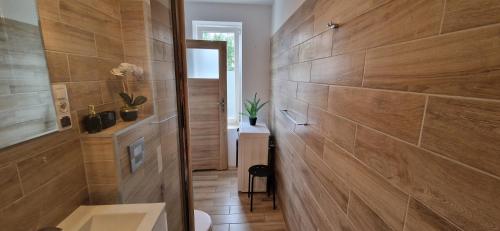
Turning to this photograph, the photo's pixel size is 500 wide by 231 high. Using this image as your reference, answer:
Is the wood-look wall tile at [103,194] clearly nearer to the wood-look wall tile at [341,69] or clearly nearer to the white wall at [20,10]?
the white wall at [20,10]

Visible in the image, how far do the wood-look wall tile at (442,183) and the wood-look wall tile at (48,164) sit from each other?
1.15 m

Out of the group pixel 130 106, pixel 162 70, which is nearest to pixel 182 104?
pixel 162 70

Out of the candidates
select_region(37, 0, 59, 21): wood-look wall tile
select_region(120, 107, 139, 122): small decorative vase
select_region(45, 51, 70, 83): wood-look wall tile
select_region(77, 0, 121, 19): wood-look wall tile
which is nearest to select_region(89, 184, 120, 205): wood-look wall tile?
select_region(120, 107, 139, 122): small decorative vase

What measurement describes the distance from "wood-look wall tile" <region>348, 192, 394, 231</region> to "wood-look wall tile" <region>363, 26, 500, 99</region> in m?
0.45

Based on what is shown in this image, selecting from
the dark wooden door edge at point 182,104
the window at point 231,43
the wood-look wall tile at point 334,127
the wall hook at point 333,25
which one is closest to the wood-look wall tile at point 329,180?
the wood-look wall tile at point 334,127

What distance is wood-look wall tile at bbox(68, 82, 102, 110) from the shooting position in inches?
33.4

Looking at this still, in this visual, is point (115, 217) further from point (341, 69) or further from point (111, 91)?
point (341, 69)

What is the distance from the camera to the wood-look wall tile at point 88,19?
0.82 meters

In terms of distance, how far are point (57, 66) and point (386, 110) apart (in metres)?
1.20

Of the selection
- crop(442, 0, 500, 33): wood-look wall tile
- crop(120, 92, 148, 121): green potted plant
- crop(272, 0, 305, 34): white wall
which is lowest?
crop(120, 92, 148, 121): green potted plant

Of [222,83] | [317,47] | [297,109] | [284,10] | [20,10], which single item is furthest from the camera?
[222,83]

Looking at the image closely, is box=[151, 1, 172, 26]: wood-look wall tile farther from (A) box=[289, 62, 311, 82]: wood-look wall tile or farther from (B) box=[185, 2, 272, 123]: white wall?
(B) box=[185, 2, 272, 123]: white wall

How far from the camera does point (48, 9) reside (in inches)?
29.2

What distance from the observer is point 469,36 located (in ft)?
1.40
